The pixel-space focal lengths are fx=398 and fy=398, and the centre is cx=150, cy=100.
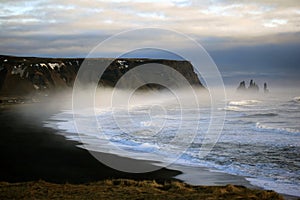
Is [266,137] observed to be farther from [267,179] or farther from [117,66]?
[117,66]

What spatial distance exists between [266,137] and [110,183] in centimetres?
1581

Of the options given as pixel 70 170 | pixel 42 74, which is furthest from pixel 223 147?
pixel 42 74

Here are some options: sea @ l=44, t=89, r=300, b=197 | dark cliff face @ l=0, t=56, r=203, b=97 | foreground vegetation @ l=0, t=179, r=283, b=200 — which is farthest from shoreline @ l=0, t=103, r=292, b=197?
dark cliff face @ l=0, t=56, r=203, b=97

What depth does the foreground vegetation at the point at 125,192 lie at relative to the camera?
1080cm

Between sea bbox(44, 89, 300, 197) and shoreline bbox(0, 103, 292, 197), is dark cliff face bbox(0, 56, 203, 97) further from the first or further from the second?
shoreline bbox(0, 103, 292, 197)

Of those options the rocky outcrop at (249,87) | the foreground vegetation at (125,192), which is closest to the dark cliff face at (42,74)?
the rocky outcrop at (249,87)

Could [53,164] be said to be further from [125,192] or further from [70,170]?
[125,192]

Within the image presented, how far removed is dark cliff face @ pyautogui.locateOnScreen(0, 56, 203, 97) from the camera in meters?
111

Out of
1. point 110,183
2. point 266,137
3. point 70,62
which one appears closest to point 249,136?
point 266,137

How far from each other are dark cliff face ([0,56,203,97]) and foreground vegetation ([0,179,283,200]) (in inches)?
3727

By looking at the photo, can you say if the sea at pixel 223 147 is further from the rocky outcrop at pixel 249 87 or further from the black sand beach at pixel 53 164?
the rocky outcrop at pixel 249 87

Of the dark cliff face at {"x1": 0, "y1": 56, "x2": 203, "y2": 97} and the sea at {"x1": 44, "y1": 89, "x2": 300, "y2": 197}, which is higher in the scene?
the dark cliff face at {"x1": 0, "y1": 56, "x2": 203, "y2": 97}

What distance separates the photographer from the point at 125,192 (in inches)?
448

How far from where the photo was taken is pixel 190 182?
14680 millimetres
